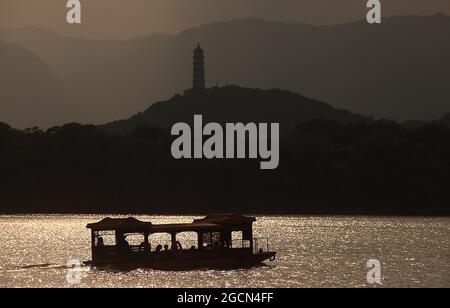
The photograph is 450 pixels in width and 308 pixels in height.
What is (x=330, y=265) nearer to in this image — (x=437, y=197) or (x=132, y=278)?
(x=132, y=278)

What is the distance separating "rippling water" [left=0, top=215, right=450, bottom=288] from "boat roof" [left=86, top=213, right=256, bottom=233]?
298 centimetres

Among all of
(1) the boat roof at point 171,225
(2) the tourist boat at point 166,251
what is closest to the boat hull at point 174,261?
(2) the tourist boat at point 166,251

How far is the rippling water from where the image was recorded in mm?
82812

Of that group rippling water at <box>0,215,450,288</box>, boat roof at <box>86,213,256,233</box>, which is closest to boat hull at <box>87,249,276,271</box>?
rippling water at <box>0,215,450,288</box>

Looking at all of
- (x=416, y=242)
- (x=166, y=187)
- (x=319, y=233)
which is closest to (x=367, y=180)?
(x=166, y=187)

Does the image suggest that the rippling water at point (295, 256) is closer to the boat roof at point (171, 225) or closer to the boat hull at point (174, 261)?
the boat hull at point (174, 261)

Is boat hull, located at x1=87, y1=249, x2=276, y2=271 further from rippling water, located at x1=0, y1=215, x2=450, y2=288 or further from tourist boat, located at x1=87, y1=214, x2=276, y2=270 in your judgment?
rippling water, located at x1=0, y1=215, x2=450, y2=288

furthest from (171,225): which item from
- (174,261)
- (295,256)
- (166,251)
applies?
(295,256)

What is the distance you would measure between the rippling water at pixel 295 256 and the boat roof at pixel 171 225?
298 centimetres

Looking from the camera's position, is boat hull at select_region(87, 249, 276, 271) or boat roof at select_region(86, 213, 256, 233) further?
boat hull at select_region(87, 249, 276, 271)

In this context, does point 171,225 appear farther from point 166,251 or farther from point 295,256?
point 295,256

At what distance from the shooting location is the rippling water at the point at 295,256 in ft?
272

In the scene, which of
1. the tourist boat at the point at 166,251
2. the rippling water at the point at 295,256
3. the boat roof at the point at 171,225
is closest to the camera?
the rippling water at the point at 295,256

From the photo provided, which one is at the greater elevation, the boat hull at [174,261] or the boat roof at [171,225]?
the boat roof at [171,225]
